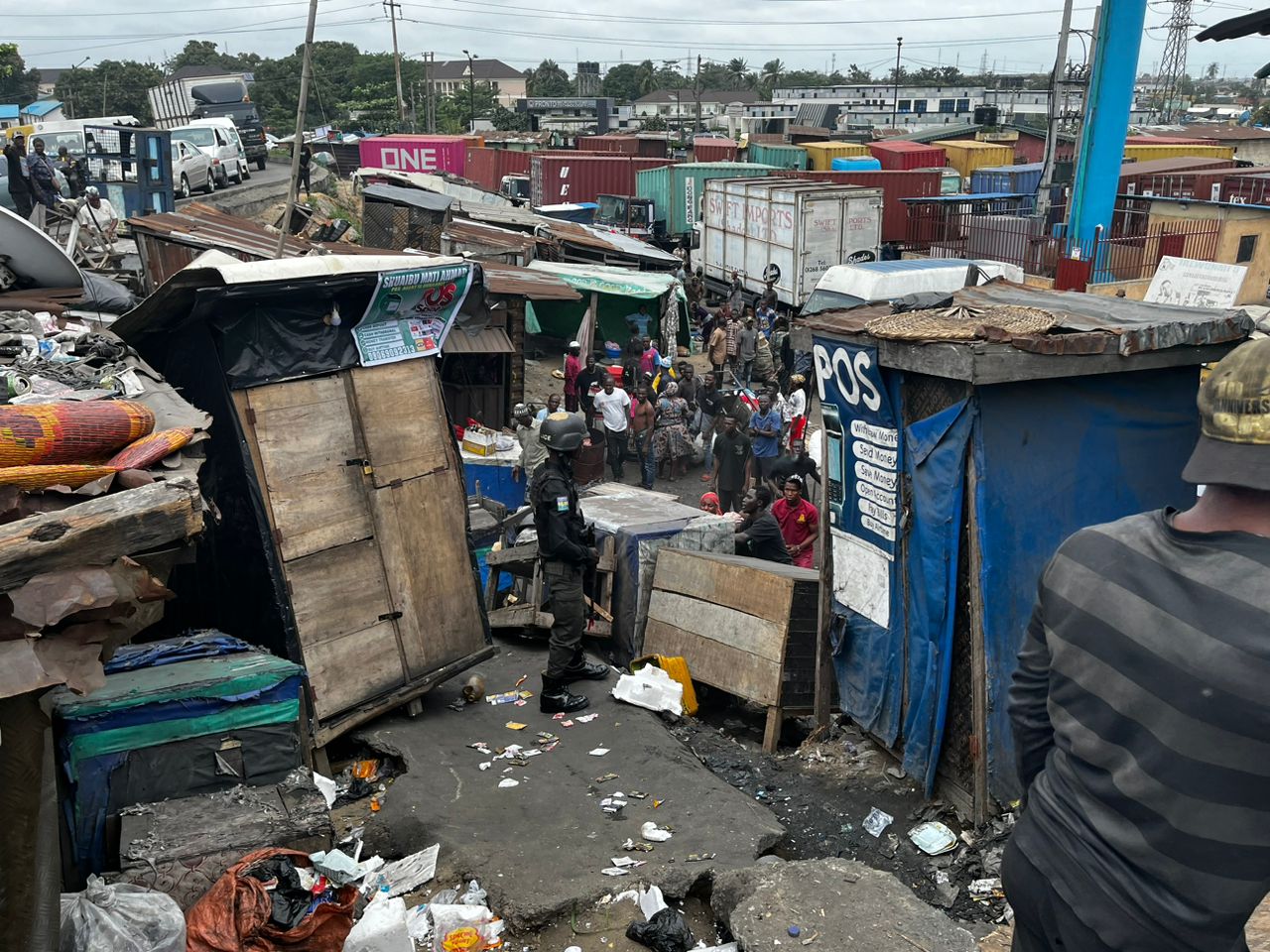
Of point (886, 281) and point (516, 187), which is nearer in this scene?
point (886, 281)

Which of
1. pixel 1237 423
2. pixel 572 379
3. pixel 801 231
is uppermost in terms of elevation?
pixel 1237 423

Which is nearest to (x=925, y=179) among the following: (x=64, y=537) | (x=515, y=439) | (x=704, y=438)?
(x=704, y=438)

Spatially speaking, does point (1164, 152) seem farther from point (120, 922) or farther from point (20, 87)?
point (20, 87)

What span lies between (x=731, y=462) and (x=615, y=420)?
7.30ft

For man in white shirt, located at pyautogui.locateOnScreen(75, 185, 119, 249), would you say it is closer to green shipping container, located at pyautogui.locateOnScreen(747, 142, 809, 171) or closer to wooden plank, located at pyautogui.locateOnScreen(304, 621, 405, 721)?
wooden plank, located at pyautogui.locateOnScreen(304, 621, 405, 721)

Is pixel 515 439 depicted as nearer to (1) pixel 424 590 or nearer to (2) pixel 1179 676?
(1) pixel 424 590

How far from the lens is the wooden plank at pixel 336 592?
5945mm

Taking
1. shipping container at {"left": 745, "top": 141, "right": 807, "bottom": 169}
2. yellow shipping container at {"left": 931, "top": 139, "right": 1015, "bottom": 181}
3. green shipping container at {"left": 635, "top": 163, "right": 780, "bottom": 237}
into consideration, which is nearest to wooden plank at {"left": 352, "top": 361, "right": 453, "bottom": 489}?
green shipping container at {"left": 635, "top": 163, "right": 780, "bottom": 237}

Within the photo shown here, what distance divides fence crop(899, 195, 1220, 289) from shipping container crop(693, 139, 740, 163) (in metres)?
15.9

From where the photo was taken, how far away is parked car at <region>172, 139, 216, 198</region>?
26.8m

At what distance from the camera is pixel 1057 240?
733 inches

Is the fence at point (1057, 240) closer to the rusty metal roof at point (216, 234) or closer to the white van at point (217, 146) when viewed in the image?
the rusty metal roof at point (216, 234)

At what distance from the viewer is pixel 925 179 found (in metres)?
30.4

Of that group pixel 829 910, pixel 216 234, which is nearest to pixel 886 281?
pixel 216 234
